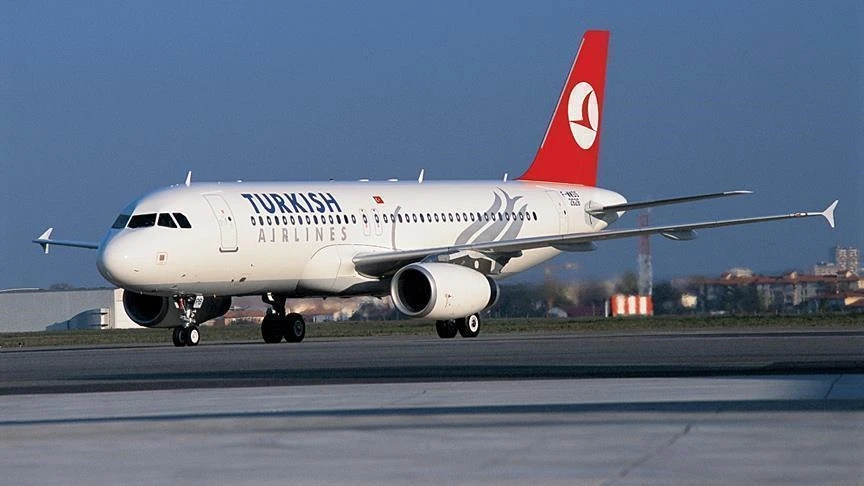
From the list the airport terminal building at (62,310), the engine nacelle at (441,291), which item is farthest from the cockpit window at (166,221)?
the airport terminal building at (62,310)

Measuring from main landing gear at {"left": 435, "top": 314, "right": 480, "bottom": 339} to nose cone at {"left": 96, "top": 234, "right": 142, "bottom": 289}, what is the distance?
682 centimetres

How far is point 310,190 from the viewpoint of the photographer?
36.5 meters

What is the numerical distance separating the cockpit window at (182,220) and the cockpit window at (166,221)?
111 mm

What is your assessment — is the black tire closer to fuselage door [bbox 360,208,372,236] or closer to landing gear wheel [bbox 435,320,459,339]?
fuselage door [bbox 360,208,372,236]

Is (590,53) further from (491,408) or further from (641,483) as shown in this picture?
(641,483)

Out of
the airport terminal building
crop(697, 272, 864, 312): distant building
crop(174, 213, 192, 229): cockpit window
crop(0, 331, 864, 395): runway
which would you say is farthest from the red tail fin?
the airport terminal building

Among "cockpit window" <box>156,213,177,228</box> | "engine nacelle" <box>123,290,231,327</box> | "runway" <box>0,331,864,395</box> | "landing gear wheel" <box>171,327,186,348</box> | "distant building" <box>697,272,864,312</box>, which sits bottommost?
"runway" <box>0,331,864,395</box>

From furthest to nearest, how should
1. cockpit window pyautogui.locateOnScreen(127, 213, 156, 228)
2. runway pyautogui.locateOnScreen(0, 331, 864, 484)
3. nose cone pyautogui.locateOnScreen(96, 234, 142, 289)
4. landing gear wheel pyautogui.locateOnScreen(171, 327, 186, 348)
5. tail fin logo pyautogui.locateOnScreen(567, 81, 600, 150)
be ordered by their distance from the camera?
tail fin logo pyautogui.locateOnScreen(567, 81, 600, 150)
landing gear wheel pyautogui.locateOnScreen(171, 327, 186, 348)
cockpit window pyautogui.locateOnScreen(127, 213, 156, 228)
nose cone pyautogui.locateOnScreen(96, 234, 142, 289)
runway pyautogui.locateOnScreen(0, 331, 864, 484)

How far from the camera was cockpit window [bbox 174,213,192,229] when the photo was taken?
109ft

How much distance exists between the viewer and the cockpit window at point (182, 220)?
33.2m

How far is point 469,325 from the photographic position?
35.6 meters

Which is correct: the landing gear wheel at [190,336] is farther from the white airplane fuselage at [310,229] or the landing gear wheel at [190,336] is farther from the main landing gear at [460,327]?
the main landing gear at [460,327]

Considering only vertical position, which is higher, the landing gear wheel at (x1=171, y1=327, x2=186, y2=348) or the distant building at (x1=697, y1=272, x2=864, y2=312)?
the distant building at (x1=697, y1=272, x2=864, y2=312)

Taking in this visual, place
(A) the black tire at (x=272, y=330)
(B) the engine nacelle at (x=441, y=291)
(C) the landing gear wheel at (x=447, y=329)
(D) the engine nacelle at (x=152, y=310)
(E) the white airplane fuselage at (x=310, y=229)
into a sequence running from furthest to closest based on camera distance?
(A) the black tire at (x=272, y=330) < (C) the landing gear wheel at (x=447, y=329) < (D) the engine nacelle at (x=152, y=310) < (B) the engine nacelle at (x=441, y=291) < (E) the white airplane fuselage at (x=310, y=229)
